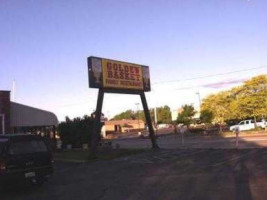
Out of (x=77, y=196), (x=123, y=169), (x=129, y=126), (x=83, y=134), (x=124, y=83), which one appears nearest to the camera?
(x=77, y=196)

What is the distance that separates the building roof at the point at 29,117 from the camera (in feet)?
106

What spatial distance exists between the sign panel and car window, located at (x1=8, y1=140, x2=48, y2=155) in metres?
12.7

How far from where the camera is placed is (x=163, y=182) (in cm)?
1484

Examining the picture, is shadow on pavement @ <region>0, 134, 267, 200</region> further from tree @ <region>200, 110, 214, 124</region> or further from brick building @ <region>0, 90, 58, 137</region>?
tree @ <region>200, 110, 214, 124</region>

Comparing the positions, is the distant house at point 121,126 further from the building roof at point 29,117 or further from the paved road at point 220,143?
the building roof at point 29,117

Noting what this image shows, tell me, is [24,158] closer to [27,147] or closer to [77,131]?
[27,147]

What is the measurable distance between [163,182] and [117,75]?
1589cm

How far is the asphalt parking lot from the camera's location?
12.4 metres

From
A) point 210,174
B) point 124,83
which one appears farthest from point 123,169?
point 124,83

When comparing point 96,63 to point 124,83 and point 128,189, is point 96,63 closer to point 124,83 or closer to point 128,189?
point 124,83

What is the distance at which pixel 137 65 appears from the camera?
32156 mm

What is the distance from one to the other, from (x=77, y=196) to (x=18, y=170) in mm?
2192

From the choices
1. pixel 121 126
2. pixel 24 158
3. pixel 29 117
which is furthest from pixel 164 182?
pixel 121 126

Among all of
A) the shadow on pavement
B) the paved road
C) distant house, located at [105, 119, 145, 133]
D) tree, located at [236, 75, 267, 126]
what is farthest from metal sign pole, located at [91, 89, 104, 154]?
distant house, located at [105, 119, 145, 133]
